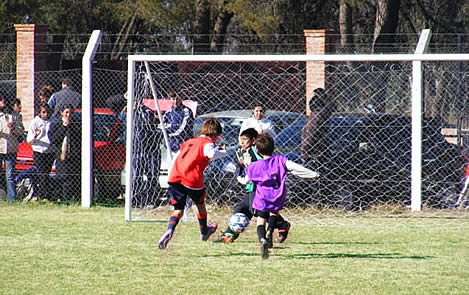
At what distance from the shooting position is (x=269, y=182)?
859cm

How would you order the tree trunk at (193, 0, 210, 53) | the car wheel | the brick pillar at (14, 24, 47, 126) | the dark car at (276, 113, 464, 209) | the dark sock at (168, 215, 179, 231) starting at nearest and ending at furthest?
the dark sock at (168, 215, 179, 231) < the dark car at (276, 113, 464, 209) < the car wheel < the brick pillar at (14, 24, 47, 126) < the tree trunk at (193, 0, 210, 53)

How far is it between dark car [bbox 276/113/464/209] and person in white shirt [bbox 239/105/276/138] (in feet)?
0.87

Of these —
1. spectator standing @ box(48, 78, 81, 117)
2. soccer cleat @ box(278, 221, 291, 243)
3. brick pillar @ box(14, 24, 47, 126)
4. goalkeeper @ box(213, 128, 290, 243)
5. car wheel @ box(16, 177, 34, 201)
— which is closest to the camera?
goalkeeper @ box(213, 128, 290, 243)

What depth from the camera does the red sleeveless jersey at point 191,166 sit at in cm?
877

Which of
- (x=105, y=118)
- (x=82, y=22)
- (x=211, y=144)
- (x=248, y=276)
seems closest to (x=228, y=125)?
(x=105, y=118)

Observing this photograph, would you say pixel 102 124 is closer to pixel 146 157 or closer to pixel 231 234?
pixel 146 157

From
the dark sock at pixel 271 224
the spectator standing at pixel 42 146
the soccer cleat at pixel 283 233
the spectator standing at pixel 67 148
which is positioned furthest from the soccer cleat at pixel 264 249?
the spectator standing at pixel 42 146

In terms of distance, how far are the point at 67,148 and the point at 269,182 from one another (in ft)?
18.9

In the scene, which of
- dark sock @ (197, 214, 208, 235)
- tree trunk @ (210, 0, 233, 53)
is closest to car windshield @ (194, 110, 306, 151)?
dark sock @ (197, 214, 208, 235)

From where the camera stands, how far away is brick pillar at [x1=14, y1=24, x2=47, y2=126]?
15883 mm

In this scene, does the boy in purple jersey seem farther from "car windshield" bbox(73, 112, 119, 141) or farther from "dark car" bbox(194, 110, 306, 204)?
"car windshield" bbox(73, 112, 119, 141)

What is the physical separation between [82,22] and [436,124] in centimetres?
1916

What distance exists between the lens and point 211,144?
8.80m

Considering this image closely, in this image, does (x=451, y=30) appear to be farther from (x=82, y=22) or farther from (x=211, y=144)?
(x=211, y=144)
